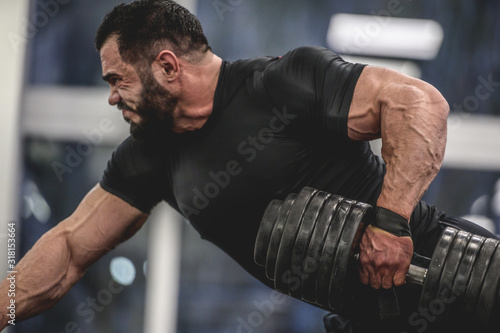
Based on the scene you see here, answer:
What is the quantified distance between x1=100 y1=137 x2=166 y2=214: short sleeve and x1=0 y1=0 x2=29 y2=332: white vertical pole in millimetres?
1723

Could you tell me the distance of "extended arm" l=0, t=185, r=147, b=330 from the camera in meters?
1.52

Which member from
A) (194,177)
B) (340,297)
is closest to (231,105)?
(194,177)

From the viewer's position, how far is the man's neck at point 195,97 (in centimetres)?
144

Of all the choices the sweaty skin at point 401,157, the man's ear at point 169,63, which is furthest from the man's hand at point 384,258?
the man's ear at point 169,63

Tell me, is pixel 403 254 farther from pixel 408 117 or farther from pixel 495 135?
pixel 495 135

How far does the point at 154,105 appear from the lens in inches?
56.7

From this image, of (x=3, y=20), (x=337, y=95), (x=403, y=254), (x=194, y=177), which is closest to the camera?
(x=403, y=254)

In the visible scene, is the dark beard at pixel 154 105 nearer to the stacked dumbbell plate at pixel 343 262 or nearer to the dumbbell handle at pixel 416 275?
the stacked dumbbell plate at pixel 343 262

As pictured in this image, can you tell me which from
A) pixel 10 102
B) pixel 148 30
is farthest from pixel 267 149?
pixel 10 102

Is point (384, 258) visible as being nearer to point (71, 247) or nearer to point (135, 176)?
point (135, 176)

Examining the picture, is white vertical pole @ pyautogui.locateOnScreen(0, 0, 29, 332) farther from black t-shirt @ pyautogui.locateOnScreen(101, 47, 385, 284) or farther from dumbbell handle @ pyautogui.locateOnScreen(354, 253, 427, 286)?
dumbbell handle @ pyautogui.locateOnScreen(354, 253, 427, 286)

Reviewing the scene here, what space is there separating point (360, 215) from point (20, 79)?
2.61 m

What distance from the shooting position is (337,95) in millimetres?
1261

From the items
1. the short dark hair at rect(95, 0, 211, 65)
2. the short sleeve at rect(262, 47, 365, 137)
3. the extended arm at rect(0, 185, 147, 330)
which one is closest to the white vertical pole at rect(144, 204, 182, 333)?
the extended arm at rect(0, 185, 147, 330)
